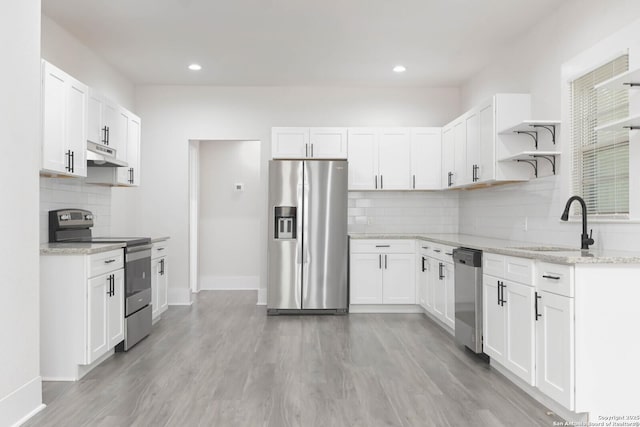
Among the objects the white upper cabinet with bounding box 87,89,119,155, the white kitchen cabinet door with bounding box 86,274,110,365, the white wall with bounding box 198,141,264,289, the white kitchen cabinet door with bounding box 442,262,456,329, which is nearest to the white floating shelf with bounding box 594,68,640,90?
the white kitchen cabinet door with bounding box 442,262,456,329

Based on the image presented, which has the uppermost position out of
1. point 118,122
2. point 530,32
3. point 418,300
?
point 530,32

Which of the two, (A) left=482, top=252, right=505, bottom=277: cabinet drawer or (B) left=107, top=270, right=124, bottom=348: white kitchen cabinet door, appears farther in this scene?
(B) left=107, top=270, right=124, bottom=348: white kitchen cabinet door

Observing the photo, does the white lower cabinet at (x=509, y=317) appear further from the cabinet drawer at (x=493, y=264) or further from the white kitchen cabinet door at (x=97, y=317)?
the white kitchen cabinet door at (x=97, y=317)

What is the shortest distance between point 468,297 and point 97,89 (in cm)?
428

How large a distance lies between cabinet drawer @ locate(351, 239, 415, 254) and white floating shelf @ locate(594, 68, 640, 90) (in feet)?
9.98

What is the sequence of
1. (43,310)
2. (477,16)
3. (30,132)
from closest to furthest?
(30,132) < (43,310) < (477,16)

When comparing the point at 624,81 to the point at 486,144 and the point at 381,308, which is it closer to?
the point at 486,144

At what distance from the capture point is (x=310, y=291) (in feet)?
17.7

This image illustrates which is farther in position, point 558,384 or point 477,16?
point 477,16

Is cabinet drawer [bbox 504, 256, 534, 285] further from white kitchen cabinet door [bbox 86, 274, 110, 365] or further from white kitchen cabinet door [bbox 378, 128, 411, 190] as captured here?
white kitchen cabinet door [bbox 86, 274, 110, 365]

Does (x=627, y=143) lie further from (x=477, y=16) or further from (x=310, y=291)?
(x=310, y=291)

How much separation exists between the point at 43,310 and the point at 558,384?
131 inches

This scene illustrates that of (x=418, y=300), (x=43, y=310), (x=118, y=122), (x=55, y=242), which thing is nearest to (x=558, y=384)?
(x=418, y=300)

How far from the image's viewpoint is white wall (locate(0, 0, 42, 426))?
8.20 ft
